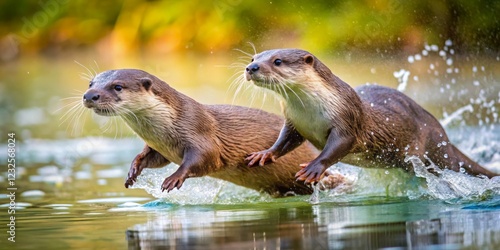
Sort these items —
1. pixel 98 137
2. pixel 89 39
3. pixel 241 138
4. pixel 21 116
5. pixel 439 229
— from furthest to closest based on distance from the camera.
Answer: pixel 89 39, pixel 21 116, pixel 98 137, pixel 241 138, pixel 439 229

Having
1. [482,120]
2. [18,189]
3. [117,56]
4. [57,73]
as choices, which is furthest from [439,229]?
[117,56]

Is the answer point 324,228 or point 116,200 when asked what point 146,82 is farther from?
point 324,228

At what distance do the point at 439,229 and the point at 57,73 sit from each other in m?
15.0

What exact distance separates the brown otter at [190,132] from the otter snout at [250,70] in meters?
0.56

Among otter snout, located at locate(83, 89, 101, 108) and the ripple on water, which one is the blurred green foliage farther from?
otter snout, located at locate(83, 89, 101, 108)

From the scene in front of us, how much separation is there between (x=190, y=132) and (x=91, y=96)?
0.57m

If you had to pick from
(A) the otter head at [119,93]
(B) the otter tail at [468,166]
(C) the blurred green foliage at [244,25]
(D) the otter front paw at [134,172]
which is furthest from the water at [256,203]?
(C) the blurred green foliage at [244,25]

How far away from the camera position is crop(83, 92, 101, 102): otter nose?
16.1ft

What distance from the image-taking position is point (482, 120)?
8.38 m

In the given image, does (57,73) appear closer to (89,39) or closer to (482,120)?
(89,39)

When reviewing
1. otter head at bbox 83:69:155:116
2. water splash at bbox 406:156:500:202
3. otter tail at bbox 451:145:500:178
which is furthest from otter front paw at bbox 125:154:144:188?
otter tail at bbox 451:145:500:178

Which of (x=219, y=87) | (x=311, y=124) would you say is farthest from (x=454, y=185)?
(x=219, y=87)

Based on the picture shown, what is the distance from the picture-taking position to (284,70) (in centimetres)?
495

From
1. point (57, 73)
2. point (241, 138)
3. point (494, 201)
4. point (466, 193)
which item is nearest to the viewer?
point (494, 201)
